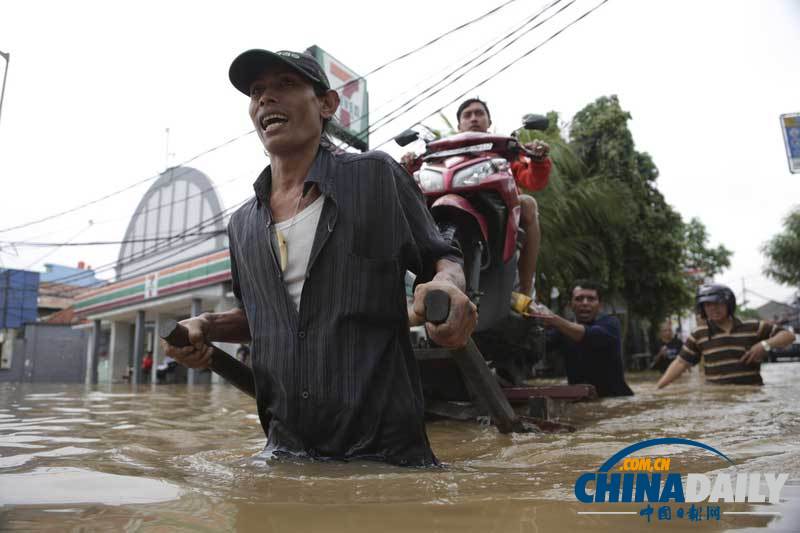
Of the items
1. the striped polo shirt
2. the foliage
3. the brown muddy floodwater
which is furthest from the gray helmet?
the foliage

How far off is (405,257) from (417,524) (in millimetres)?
1004

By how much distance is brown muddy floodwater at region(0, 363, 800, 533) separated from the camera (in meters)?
1.03

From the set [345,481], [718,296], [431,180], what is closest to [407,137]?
[431,180]

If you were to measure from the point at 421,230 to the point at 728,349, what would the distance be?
16.7ft

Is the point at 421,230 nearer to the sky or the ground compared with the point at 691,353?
nearer to the sky

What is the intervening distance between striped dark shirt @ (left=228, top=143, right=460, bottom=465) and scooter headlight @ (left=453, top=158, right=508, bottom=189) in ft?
4.63

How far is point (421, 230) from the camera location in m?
1.96

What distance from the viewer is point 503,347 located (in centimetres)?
383

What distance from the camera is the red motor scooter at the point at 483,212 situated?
10.8 ft

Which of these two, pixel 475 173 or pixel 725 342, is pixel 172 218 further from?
pixel 475 173

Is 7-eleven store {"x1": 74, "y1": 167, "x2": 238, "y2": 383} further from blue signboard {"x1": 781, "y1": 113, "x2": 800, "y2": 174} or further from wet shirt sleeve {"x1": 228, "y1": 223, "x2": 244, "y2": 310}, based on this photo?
wet shirt sleeve {"x1": 228, "y1": 223, "x2": 244, "y2": 310}

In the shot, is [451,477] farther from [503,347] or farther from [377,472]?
[503,347]

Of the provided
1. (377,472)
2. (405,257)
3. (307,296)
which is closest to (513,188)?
(405,257)

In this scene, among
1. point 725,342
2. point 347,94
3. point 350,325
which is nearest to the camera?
point 350,325
